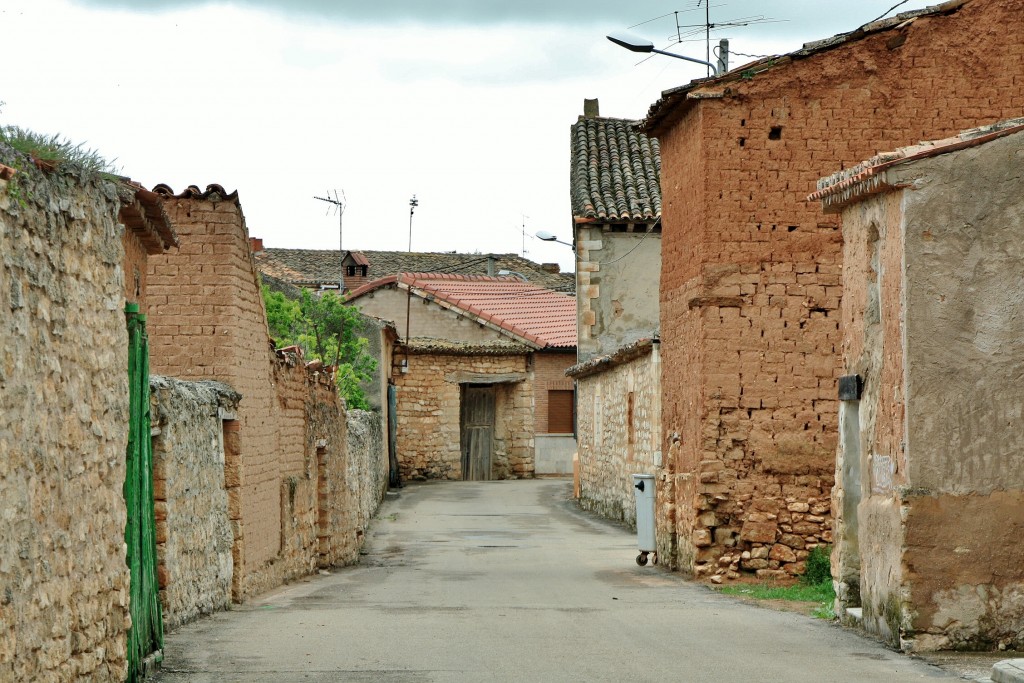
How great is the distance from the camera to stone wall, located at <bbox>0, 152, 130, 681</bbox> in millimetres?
5633

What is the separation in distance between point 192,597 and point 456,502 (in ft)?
65.5

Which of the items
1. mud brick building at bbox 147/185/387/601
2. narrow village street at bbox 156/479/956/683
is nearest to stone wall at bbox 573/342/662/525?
narrow village street at bbox 156/479/956/683

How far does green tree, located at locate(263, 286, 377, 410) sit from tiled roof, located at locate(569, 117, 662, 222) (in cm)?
665

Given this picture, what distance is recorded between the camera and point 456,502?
30859mm

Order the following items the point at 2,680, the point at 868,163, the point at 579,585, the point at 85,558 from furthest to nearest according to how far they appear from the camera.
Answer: the point at 579,585 < the point at 868,163 < the point at 85,558 < the point at 2,680

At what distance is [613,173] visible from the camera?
29.7 m

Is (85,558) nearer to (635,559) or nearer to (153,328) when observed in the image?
(153,328)

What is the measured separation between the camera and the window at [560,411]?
4175 centimetres

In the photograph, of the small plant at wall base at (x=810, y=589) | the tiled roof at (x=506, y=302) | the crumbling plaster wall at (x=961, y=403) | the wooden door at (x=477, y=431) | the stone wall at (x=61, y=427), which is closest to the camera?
the stone wall at (x=61, y=427)

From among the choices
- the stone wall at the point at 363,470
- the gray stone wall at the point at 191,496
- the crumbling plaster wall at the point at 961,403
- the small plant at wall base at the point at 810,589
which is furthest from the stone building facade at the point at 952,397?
the stone wall at the point at 363,470

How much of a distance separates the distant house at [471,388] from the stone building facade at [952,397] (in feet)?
96.9

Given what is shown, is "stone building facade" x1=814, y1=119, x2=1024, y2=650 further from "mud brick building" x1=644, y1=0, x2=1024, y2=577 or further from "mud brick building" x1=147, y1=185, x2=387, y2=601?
"mud brick building" x1=147, y1=185, x2=387, y2=601

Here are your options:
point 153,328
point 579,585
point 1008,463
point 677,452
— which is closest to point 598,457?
point 677,452

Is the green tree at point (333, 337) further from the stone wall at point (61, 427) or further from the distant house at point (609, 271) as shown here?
the stone wall at point (61, 427)
